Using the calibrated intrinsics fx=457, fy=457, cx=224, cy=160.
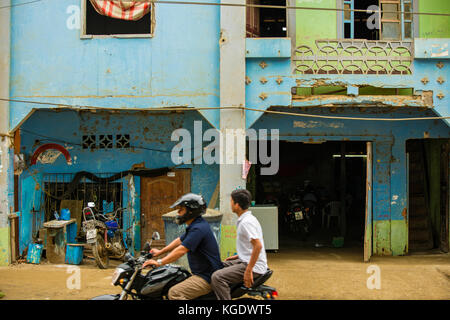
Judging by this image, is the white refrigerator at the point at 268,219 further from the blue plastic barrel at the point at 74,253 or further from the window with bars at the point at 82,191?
the blue plastic barrel at the point at 74,253

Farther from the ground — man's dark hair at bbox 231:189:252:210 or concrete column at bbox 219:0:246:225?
concrete column at bbox 219:0:246:225

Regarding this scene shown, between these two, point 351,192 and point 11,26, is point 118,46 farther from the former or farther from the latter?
point 351,192

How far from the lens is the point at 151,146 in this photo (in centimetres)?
1123

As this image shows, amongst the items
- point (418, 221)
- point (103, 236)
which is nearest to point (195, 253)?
point (103, 236)

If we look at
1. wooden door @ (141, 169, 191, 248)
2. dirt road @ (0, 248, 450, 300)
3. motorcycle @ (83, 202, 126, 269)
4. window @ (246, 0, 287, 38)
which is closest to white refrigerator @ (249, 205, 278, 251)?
dirt road @ (0, 248, 450, 300)

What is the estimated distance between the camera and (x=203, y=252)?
4789mm

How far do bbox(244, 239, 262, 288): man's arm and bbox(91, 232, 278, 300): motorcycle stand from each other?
0.30 ft

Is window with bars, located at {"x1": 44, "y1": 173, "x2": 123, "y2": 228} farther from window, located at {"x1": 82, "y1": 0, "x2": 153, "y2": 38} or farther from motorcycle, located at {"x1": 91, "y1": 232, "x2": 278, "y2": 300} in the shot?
motorcycle, located at {"x1": 91, "y1": 232, "x2": 278, "y2": 300}

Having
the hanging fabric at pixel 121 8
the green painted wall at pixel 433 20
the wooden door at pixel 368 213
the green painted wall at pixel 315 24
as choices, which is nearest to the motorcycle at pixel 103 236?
the hanging fabric at pixel 121 8

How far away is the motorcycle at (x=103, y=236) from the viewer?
369 inches

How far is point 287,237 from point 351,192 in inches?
212

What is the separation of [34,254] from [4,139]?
8.47 feet

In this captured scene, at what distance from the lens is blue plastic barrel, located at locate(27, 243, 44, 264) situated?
1000cm
